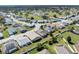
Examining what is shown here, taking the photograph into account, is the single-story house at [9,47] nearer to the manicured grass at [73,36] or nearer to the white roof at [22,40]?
the white roof at [22,40]

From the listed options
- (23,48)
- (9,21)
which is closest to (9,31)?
(9,21)

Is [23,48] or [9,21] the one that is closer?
[23,48]

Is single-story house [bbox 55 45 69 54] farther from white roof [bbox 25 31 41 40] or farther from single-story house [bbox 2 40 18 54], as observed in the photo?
single-story house [bbox 2 40 18 54]

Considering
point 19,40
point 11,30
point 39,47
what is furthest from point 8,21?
point 39,47

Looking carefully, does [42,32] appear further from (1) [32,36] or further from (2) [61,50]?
(2) [61,50]

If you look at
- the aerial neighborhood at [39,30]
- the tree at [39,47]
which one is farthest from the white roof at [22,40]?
the tree at [39,47]
